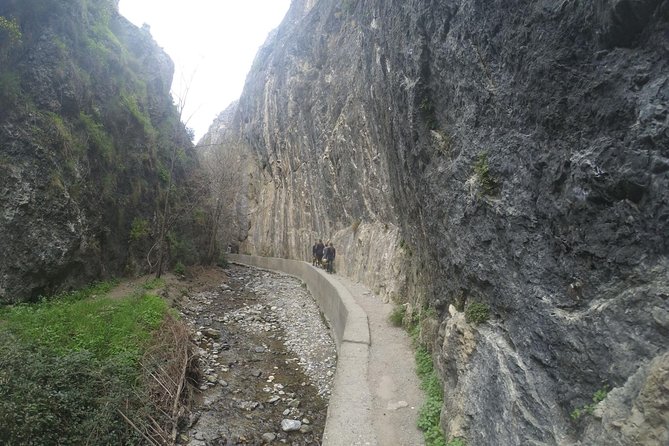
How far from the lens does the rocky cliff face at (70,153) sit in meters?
12.1

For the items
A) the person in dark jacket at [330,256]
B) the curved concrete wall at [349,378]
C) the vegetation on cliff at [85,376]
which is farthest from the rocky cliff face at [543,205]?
the person in dark jacket at [330,256]

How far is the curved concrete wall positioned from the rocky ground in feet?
3.70

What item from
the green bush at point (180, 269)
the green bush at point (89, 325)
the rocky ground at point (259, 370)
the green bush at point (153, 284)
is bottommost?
the rocky ground at point (259, 370)

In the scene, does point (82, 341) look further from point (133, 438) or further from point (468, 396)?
point (468, 396)

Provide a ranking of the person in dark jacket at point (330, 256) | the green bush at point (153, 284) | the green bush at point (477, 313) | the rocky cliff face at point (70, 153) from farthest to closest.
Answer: the person in dark jacket at point (330, 256)
the green bush at point (153, 284)
the rocky cliff face at point (70, 153)
the green bush at point (477, 313)

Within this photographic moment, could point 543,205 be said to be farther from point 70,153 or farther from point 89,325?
point 70,153

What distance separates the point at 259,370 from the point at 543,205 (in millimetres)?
9201

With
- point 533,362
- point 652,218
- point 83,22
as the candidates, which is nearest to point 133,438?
point 533,362

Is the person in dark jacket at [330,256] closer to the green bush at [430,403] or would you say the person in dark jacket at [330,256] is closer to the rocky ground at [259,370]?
the rocky ground at [259,370]

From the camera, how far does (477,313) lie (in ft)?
15.9

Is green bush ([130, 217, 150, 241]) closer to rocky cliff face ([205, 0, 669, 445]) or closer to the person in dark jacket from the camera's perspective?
the person in dark jacket

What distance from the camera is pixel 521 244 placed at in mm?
4008

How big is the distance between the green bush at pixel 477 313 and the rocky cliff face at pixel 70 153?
12559 mm

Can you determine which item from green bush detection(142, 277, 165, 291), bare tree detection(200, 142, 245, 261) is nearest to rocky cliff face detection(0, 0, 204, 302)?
green bush detection(142, 277, 165, 291)
